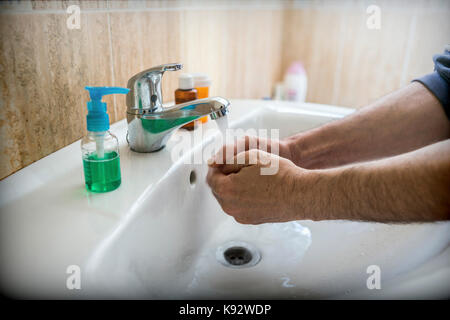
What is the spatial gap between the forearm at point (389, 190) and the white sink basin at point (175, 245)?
0.06m

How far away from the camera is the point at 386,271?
414 mm

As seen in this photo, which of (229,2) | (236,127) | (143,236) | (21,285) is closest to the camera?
(21,285)

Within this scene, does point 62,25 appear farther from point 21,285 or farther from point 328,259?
point 328,259

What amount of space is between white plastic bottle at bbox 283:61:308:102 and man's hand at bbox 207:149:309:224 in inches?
33.4

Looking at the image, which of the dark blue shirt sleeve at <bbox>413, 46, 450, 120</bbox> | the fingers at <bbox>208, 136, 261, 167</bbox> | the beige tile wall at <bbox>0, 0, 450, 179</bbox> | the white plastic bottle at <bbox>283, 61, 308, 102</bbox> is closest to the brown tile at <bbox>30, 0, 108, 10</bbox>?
the beige tile wall at <bbox>0, 0, 450, 179</bbox>

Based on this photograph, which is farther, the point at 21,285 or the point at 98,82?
the point at 98,82

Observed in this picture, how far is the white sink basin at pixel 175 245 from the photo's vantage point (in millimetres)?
304

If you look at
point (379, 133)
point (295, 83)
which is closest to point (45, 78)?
point (379, 133)

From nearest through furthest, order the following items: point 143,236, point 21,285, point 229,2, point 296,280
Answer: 1. point 21,285
2. point 143,236
3. point 296,280
4. point 229,2

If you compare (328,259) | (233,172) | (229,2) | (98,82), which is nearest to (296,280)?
(328,259)

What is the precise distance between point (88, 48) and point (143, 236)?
0.28m

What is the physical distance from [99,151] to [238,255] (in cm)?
28

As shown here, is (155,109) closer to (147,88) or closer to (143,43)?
(147,88)

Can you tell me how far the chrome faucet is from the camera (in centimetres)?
43
